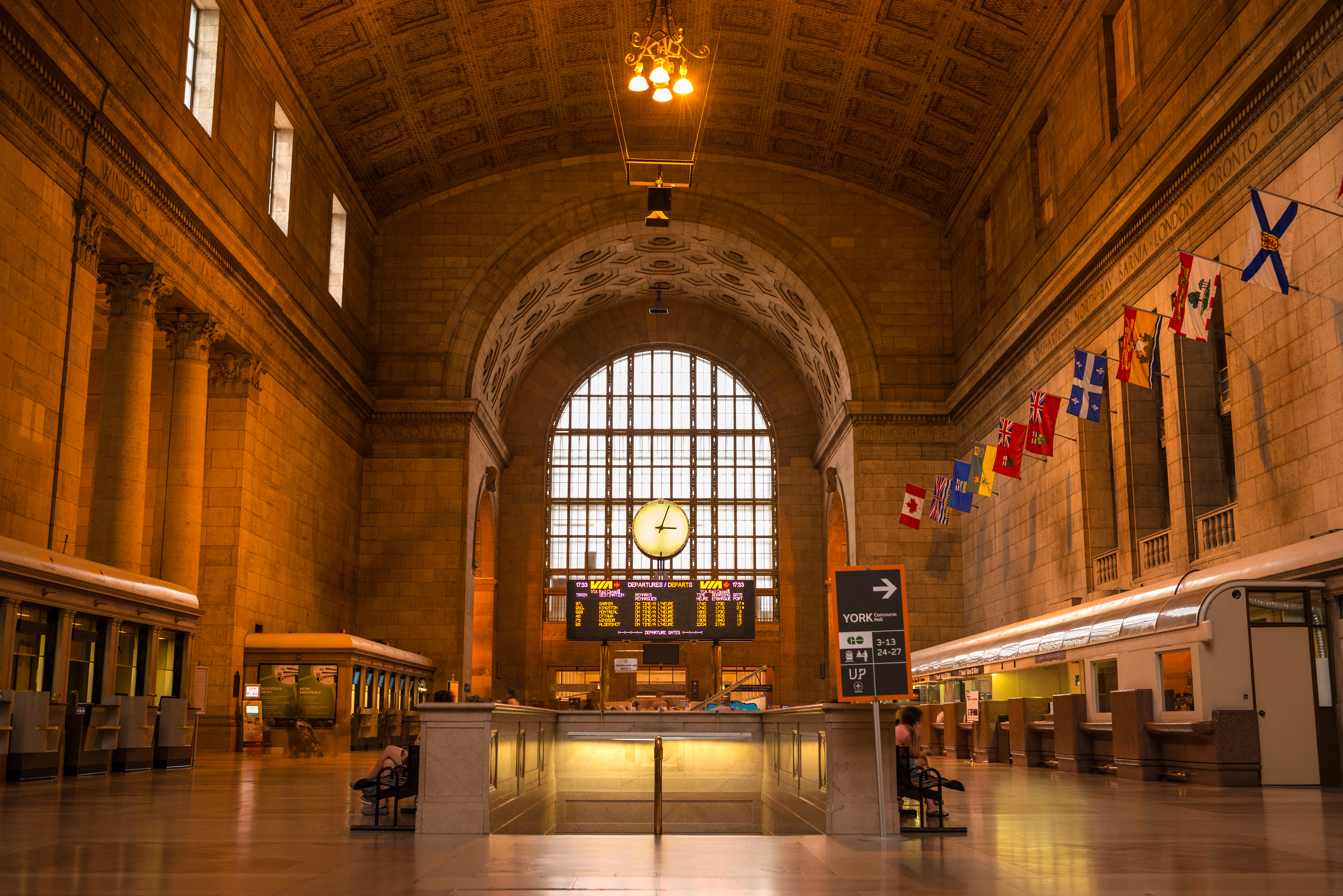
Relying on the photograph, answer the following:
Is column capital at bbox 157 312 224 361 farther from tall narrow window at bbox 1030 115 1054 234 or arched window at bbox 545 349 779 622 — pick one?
arched window at bbox 545 349 779 622

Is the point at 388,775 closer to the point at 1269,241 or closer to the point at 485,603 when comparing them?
the point at 1269,241

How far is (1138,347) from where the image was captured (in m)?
17.8

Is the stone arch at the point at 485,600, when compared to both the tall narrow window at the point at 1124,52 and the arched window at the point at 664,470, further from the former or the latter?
the tall narrow window at the point at 1124,52

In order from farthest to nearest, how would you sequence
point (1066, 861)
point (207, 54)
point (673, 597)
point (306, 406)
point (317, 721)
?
point (306, 406)
point (317, 721)
point (207, 54)
point (673, 597)
point (1066, 861)

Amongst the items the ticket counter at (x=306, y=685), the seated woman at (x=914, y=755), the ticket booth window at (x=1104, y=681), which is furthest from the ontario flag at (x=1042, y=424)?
the ticket counter at (x=306, y=685)

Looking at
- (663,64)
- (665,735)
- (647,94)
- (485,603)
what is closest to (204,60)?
(663,64)

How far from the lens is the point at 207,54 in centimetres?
2169

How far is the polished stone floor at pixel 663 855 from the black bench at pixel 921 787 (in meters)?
0.31

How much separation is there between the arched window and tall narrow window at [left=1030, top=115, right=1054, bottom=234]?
17706 millimetres

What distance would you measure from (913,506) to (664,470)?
560 inches

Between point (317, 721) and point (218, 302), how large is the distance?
844 centimetres

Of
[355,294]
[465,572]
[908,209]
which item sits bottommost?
[465,572]

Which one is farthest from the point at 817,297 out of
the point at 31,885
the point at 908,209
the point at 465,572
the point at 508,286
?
the point at 31,885

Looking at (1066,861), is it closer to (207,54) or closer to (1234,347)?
(1234,347)
